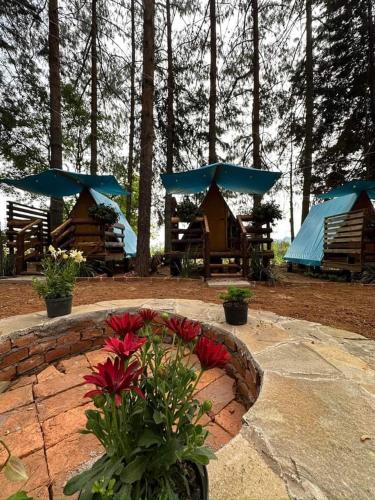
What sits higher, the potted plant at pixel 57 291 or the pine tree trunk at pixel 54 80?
the pine tree trunk at pixel 54 80

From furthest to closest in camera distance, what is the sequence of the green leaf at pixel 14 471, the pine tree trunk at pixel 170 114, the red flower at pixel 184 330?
the pine tree trunk at pixel 170 114 < the red flower at pixel 184 330 < the green leaf at pixel 14 471

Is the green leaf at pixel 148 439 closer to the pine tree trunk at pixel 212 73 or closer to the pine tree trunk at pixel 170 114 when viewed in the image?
the pine tree trunk at pixel 212 73

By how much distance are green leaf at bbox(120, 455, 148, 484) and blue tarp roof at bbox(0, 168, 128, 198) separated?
648 cm

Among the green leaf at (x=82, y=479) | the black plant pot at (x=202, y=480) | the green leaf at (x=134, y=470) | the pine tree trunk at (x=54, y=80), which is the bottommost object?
the black plant pot at (x=202, y=480)

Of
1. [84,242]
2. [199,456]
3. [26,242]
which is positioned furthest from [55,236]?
[199,456]

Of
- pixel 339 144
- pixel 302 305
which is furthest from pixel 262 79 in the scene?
pixel 302 305

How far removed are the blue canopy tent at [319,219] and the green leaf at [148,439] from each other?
6.73m

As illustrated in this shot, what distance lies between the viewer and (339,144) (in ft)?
28.1

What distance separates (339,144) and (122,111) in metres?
8.19

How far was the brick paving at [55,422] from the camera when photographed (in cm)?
122

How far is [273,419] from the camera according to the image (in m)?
1.12

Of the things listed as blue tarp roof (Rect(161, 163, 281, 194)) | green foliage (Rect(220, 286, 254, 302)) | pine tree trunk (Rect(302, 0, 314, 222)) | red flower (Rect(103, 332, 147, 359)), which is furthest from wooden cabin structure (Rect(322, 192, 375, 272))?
red flower (Rect(103, 332, 147, 359))

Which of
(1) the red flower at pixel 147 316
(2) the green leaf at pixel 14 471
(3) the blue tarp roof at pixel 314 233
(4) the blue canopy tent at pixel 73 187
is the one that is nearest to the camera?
(2) the green leaf at pixel 14 471

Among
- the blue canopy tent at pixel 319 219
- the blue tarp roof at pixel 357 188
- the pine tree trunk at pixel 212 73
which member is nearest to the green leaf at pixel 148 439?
the blue canopy tent at pixel 319 219
